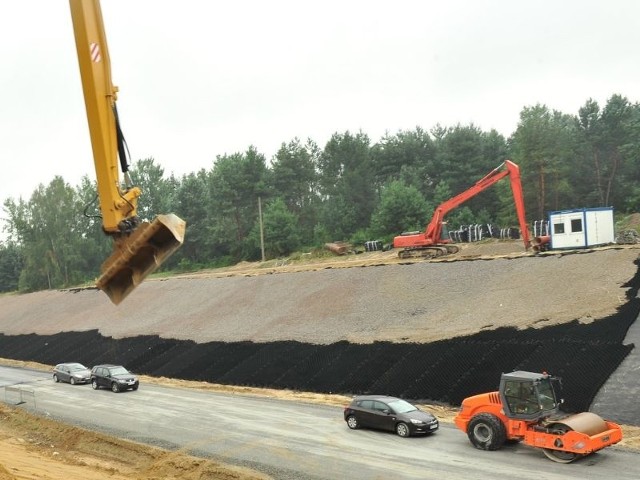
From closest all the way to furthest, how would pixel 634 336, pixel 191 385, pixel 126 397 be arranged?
pixel 634 336
pixel 126 397
pixel 191 385

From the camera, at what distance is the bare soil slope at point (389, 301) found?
26.2 meters

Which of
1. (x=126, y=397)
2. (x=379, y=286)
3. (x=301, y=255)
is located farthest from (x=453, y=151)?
(x=126, y=397)

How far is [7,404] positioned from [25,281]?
7704 centimetres

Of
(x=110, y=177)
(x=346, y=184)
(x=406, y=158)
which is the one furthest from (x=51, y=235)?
(x=110, y=177)

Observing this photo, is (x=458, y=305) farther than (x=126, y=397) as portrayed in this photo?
Yes

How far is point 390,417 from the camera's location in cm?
1669

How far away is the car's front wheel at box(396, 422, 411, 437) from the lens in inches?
640

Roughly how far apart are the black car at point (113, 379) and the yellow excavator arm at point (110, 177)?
648 inches

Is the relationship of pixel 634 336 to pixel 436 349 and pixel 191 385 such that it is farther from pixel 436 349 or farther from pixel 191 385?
pixel 191 385

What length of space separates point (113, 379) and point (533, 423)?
18865mm

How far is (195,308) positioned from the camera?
4075cm

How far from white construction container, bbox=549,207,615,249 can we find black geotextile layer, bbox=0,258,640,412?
355 inches

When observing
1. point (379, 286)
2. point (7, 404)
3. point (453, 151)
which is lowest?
point (7, 404)

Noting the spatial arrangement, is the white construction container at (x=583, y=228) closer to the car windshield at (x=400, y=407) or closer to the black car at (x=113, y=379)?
the car windshield at (x=400, y=407)
